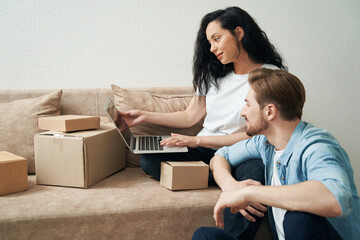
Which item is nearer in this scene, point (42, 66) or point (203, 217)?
point (203, 217)

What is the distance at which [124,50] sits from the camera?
2.04 meters

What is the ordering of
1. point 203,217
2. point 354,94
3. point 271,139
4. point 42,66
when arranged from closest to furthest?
point 271,139, point 203,217, point 42,66, point 354,94

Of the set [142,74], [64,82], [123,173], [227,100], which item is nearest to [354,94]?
[227,100]

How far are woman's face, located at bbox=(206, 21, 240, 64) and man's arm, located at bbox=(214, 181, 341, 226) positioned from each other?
0.85m

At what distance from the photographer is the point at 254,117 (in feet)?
3.56

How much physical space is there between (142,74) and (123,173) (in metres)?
0.72

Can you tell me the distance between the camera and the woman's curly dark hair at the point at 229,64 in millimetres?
1582

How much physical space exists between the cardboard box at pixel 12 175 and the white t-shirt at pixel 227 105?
929 millimetres

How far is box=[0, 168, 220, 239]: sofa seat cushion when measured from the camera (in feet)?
3.90

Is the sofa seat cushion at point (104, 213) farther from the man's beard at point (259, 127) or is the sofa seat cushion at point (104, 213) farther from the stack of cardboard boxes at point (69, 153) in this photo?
the man's beard at point (259, 127)

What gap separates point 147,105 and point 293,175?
39.7 inches

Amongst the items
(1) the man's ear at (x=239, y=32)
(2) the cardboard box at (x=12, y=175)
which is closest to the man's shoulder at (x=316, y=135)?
(1) the man's ear at (x=239, y=32)

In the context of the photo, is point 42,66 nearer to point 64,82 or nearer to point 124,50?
point 64,82

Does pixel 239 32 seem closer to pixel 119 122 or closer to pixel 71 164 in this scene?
pixel 119 122
